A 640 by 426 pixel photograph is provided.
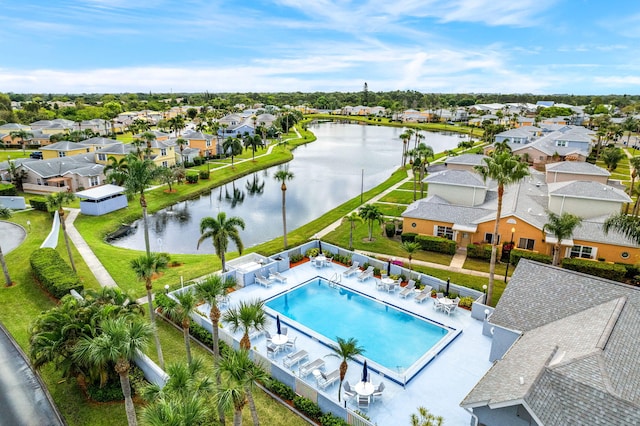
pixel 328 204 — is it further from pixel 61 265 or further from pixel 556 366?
pixel 556 366

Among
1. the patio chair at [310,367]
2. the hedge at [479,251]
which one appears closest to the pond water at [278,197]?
the hedge at [479,251]

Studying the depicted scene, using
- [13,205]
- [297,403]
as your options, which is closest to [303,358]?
[297,403]

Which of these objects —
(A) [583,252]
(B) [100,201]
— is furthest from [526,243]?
(B) [100,201]

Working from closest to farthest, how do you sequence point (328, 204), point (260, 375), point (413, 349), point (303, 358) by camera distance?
1. point (260, 375)
2. point (303, 358)
3. point (413, 349)
4. point (328, 204)

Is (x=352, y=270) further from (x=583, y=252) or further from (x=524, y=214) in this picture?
(x=583, y=252)

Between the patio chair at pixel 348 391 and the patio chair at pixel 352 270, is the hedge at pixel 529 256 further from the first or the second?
the patio chair at pixel 348 391

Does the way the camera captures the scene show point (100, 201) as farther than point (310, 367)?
Yes
